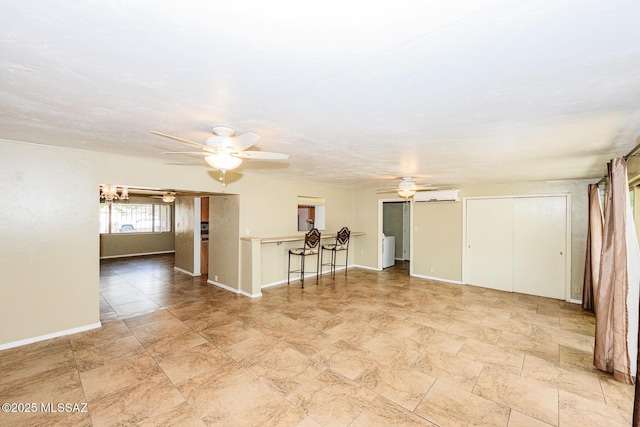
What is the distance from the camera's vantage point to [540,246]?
5520mm

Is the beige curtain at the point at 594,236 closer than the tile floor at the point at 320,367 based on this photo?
No

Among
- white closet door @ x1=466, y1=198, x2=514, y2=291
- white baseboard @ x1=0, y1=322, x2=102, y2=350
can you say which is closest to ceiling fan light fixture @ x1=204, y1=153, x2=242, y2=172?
white baseboard @ x1=0, y1=322, x2=102, y2=350

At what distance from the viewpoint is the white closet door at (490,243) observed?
5891mm

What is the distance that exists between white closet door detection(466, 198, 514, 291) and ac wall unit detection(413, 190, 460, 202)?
359 mm

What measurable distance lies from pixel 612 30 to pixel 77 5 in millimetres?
2161

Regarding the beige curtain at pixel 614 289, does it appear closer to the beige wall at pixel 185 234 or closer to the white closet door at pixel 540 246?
the white closet door at pixel 540 246

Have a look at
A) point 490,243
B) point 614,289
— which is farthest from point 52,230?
point 490,243

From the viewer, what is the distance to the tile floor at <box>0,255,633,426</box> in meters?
2.23

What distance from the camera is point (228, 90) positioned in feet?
5.78

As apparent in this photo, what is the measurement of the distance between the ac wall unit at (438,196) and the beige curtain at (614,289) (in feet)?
11.8

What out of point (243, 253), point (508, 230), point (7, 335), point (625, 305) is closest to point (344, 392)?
point (625, 305)

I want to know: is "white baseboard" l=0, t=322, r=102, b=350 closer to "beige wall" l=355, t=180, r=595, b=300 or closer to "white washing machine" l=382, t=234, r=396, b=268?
"beige wall" l=355, t=180, r=595, b=300

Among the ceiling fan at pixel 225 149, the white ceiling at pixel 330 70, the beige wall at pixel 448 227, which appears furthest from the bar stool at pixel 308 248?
the ceiling fan at pixel 225 149

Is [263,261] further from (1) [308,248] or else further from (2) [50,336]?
(2) [50,336]
